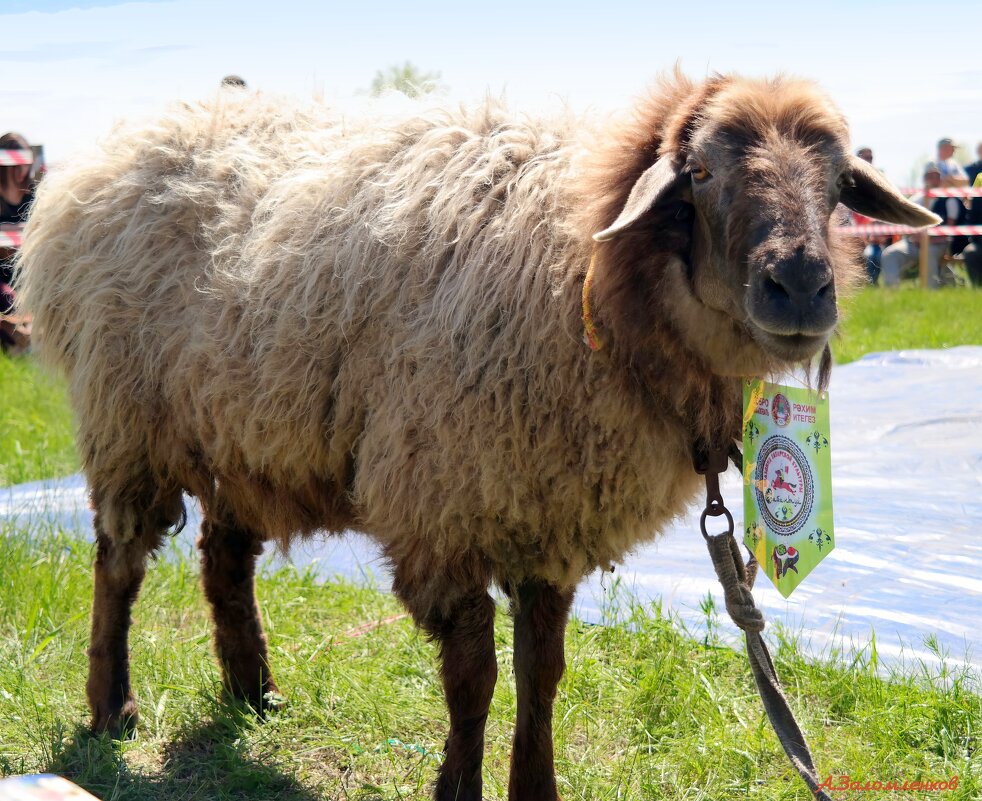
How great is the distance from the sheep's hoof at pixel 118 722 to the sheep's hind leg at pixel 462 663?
133cm

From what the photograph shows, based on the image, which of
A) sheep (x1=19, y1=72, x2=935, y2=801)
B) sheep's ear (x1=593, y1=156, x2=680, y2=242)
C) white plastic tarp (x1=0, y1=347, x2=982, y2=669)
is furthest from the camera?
white plastic tarp (x1=0, y1=347, x2=982, y2=669)

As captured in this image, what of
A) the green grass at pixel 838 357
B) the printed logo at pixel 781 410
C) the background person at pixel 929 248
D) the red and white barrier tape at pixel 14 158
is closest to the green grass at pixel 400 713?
the printed logo at pixel 781 410

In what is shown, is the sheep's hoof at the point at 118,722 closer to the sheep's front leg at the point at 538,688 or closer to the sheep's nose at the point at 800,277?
the sheep's front leg at the point at 538,688

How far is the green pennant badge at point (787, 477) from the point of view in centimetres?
273

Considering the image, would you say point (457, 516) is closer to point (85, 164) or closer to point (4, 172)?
point (85, 164)

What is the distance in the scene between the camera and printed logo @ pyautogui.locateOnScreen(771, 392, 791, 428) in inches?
108

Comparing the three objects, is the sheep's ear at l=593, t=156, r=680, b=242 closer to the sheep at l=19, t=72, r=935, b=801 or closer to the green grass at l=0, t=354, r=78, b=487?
the sheep at l=19, t=72, r=935, b=801

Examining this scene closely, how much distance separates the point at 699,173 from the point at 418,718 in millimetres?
2213

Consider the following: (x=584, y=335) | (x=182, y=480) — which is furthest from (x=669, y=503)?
(x=182, y=480)

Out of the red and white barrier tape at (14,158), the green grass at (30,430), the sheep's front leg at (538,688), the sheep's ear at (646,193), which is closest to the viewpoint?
the sheep's ear at (646,193)

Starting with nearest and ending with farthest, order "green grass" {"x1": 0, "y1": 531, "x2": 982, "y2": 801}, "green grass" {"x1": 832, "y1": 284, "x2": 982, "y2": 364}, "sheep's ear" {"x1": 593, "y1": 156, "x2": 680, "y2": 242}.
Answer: "sheep's ear" {"x1": 593, "y1": 156, "x2": 680, "y2": 242} < "green grass" {"x1": 0, "y1": 531, "x2": 982, "y2": 801} < "green grass" {"x1": 832, "y1": 284, "x2": 982, "y2": 364}

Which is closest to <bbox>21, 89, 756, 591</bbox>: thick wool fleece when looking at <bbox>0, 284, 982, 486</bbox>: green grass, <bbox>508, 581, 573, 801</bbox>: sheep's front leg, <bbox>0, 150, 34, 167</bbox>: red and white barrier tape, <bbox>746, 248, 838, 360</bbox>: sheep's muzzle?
<bbox>508, 581, 573, 801</bbox>: sheep's front leg

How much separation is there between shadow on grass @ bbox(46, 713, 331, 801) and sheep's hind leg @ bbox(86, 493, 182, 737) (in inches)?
6.1

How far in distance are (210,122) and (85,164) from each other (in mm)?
537
